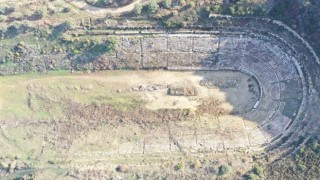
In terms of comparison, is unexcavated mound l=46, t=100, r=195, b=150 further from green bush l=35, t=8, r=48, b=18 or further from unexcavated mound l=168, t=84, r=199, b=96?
green bush l=35, t=8, r=48, b=18

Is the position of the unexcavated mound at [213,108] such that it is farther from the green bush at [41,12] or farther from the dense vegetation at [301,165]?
the green bush at [41,12]

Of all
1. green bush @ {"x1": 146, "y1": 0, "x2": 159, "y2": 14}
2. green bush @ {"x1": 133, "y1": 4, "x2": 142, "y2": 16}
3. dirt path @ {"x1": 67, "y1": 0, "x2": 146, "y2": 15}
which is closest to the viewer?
green bush @ {"x1": 146, "y1": 0, "x2": 159, "y2": 14}

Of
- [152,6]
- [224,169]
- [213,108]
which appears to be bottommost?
[224,169]

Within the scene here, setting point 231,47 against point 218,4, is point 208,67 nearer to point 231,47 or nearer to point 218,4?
point 231,47

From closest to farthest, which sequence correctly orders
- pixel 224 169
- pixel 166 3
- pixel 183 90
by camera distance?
pixel 224 169
pixel 166 3
pixel 183 90

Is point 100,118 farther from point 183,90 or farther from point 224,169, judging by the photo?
point 224,169

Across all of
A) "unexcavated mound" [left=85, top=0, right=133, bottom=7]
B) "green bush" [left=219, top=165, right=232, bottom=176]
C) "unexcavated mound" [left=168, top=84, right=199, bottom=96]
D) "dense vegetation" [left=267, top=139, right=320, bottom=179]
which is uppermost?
"unexcavated mound" [left=85, top=0, right=133, bottom=7]

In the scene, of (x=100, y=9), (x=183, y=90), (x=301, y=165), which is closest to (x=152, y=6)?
(x=100, y=9)

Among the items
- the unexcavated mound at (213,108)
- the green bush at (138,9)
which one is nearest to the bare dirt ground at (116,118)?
the unexcavated mound at (213,108)

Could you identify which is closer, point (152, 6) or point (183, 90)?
point (152, 6)

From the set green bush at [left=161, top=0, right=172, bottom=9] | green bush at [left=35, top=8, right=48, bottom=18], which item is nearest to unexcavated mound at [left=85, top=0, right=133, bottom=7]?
green bush at [left=161, top=0, right=172, bottom=9]

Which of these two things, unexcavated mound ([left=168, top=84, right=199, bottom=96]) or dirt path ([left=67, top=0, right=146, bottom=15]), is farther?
unexcavated mound ([left=168, top=84, right=199, bottom=96])
